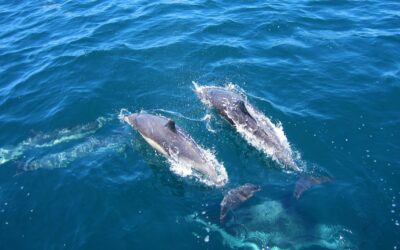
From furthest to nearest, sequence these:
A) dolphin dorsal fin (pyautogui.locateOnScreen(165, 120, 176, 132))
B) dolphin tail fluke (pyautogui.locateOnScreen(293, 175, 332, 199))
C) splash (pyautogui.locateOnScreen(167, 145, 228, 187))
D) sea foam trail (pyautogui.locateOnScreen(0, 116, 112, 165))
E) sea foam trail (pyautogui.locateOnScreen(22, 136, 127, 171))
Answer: sea foam trail (pyautogui.locateOnScreen(0, 116, 112, 165)), sea foam trail (pyautogui.locateOnScreen(22, 136, 127, 171)), dolphin dorsal fin (pyautogui.locateOnScreen(165, 120, 176, 132)), splash (pyautogui.locateOnScreen(167, 145, 228, 187)), dolphin tail fluke (pyautogui.locateOnScreen(293, 175, 332, 199))

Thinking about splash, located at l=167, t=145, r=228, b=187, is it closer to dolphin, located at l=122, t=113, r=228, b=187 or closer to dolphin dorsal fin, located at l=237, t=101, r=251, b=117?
dolphin, located at l=122, t=113, r=228, b=187

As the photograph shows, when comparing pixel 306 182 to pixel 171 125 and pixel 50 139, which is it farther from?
pixel 50 139

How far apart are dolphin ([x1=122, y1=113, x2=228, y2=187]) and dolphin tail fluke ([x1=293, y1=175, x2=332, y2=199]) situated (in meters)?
2.58

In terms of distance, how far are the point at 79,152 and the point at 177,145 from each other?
4.39 meters

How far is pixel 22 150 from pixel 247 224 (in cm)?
1060

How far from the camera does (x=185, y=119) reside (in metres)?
19.0

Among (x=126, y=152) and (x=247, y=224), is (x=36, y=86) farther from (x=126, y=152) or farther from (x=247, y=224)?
(x=247, y=224)

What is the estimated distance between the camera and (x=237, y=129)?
59.4 feet

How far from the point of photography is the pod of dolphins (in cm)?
1491

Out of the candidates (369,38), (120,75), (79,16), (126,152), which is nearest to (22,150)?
(126,152)

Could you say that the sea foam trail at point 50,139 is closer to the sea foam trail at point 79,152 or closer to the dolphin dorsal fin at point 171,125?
the sea foam trail at point 79,152

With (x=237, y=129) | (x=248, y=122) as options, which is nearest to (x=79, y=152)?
(x=237, y=129)

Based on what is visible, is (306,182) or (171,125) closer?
(306,182)

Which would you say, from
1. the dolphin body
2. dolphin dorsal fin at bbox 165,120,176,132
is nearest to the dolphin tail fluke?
the dolphin body
